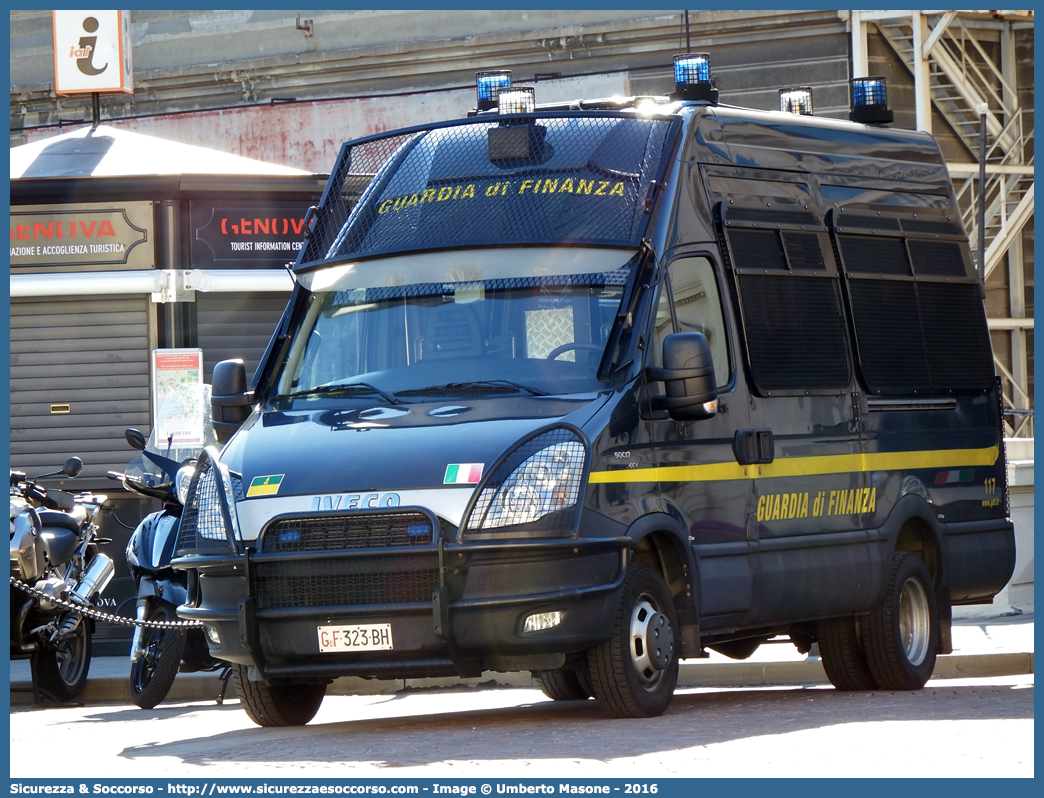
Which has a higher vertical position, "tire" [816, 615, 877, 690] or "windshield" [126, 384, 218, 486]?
"windshield" [126, 384, 218, 486]

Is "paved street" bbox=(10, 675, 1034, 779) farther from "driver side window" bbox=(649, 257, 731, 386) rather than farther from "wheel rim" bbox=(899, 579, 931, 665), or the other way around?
"driver side window" bbox=(649, 257, 731, 386)

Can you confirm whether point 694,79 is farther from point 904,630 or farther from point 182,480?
point 182,480

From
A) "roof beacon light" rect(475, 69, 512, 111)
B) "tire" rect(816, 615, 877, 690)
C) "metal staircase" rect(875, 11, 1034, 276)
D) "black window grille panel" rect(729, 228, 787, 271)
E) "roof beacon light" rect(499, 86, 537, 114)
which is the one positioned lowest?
"tire" rect(816, 615, 877, 690)

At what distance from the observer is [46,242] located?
16.9m

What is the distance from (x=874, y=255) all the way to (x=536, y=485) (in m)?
3.80

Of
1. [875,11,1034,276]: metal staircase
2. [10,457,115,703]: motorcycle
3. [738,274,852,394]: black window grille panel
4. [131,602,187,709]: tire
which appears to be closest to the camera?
[738,274,852,394]: black window grille panel

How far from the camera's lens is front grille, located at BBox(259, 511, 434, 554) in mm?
8266

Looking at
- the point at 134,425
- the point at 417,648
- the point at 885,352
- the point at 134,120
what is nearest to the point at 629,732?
the point at 417,648

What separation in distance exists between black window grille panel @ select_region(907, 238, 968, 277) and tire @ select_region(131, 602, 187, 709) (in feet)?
15.7

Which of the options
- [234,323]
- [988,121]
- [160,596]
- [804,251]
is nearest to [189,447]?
[234,323]

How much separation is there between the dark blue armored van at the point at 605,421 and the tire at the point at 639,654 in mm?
19

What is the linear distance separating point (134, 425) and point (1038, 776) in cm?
1142

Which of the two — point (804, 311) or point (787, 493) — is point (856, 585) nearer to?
point (787, 493)

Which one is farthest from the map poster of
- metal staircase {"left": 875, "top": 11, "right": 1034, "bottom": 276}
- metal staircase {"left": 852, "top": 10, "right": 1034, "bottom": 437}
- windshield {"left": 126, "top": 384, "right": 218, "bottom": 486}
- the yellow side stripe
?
metal staircase {"left": 875, "top": 11, "right": 1034, "bottom": 276}
